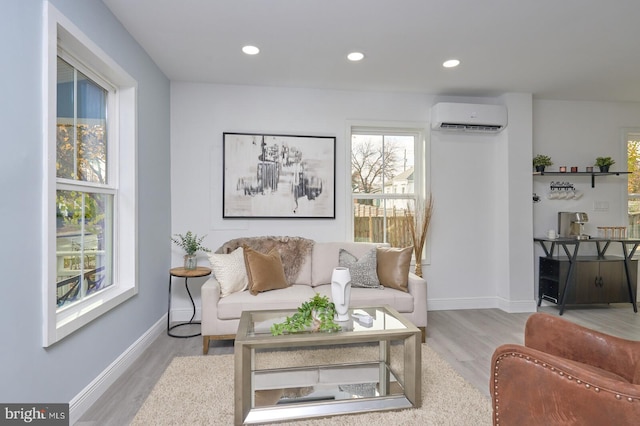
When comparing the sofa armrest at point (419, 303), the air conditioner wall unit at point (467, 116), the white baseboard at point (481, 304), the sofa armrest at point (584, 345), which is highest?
the air conditioner wall unit at point (467, 116)

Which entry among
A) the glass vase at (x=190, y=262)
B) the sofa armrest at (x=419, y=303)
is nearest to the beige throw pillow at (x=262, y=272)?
the glass vase at (x=190, y=262)

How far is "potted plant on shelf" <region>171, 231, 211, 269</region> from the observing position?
324cm

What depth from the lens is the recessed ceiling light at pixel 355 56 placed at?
2.96 m

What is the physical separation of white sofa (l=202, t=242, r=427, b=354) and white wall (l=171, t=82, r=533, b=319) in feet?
1.51

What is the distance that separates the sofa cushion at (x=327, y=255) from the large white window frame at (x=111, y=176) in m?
1.63

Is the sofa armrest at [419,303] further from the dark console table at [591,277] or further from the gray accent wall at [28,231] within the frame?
the gray accent wall at [28,231]

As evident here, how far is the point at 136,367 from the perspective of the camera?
8.18 ft

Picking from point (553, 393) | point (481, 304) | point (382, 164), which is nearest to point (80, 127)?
point (553, 393)

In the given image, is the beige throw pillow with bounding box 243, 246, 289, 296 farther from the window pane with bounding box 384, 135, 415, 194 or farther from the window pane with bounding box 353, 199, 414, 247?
the window pane with bounding box 384, 135, 415, 194

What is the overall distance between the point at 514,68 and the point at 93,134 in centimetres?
382

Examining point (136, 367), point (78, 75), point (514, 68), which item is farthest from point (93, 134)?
point (514, 68)

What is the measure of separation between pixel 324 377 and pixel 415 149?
2.92m

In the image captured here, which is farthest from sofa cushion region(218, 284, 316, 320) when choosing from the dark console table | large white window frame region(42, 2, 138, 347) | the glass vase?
the dark console table

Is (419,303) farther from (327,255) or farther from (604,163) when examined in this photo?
(604,163)
